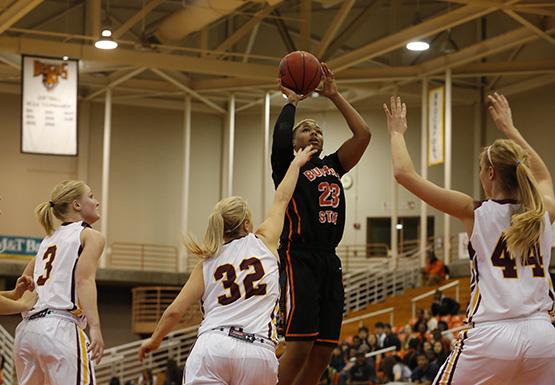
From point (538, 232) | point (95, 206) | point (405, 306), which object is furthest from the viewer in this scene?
point (405, 306)

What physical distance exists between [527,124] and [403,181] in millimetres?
22990

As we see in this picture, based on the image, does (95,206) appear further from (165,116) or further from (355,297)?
(165,116)

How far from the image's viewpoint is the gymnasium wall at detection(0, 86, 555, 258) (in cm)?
2820

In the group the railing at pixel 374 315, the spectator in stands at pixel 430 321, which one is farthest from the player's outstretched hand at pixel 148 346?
the railing at pixel 374 315

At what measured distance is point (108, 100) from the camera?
27.2 meters

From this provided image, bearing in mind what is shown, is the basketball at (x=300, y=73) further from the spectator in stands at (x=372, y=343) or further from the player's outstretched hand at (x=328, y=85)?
the spectator in stands at (x=372, y=343)

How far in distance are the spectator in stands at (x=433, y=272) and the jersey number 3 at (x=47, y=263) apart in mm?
18896

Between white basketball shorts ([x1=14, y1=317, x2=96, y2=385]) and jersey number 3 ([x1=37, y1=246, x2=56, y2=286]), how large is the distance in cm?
27

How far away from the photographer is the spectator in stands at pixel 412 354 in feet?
54.0

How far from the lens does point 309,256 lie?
6.76 metres

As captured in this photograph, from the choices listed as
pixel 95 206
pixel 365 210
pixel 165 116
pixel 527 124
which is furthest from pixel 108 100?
pixel 95 206

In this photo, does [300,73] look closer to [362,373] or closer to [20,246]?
[362,373]

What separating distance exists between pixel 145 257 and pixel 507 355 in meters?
25.2

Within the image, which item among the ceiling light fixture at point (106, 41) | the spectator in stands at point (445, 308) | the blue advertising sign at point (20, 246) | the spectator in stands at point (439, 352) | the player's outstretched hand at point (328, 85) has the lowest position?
the spectator in stands at point (439, 352)
